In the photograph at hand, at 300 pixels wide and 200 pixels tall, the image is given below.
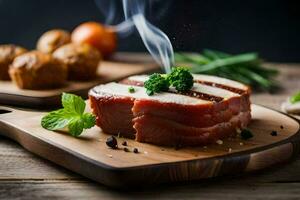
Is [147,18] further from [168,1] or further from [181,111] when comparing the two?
[181,111]

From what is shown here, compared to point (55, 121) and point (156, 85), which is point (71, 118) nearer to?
point (55, 121)

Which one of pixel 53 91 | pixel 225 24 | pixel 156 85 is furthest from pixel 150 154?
pixel 225 24

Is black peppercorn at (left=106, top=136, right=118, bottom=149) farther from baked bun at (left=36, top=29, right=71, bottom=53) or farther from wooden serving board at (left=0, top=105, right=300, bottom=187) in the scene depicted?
baked bun at (left=36, top=29, right=71, bottom=53)

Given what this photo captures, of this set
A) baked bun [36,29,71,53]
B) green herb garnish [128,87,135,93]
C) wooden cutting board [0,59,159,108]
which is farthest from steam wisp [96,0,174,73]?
baked bun [36,29,71,53]

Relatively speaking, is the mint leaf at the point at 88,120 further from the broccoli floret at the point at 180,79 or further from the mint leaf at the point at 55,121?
the broccoli floret at the point at 180,79

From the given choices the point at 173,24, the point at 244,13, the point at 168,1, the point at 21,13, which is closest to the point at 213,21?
the point at 173,24

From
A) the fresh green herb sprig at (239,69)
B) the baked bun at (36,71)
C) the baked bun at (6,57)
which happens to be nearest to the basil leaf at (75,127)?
the baked bun at (36,71)
